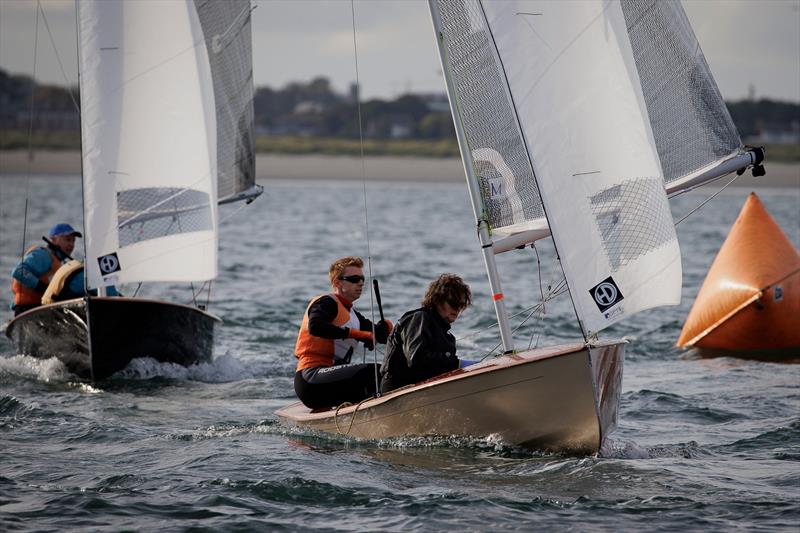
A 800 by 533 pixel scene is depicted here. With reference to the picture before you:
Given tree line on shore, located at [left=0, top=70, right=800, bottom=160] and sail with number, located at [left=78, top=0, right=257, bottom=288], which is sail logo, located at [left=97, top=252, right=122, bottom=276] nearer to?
sail with number, located at [left=78, top=0, right=257, bottom=288]

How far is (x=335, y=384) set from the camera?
6941 millimetres

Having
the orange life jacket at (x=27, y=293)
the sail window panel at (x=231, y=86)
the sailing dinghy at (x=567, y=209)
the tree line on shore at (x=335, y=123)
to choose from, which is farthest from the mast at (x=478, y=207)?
the tree line on shore at (x=335, y=123)

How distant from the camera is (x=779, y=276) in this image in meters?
10.2

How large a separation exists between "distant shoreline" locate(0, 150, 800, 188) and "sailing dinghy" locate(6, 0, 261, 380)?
36.5 m

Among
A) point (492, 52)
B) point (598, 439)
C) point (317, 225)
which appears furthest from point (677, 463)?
point (317, 225)

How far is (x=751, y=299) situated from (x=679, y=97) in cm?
393

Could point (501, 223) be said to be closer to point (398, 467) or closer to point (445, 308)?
point (445, 308)

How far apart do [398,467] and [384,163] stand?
4567 centimetres

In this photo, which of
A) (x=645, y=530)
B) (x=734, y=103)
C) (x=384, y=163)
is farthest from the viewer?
(x=734, y=103)

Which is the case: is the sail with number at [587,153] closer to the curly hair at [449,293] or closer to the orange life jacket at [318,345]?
the curly hair at [449,293]

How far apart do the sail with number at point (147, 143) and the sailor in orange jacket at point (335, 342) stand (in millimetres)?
2631

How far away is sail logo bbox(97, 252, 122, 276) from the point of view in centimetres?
912

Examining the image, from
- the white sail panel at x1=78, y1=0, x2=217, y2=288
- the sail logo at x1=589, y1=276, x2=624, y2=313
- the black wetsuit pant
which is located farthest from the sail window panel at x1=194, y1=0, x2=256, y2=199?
the sail logo at x1=589, y1=276, x2=624, y2=313

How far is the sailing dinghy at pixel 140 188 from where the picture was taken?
9031 mm
